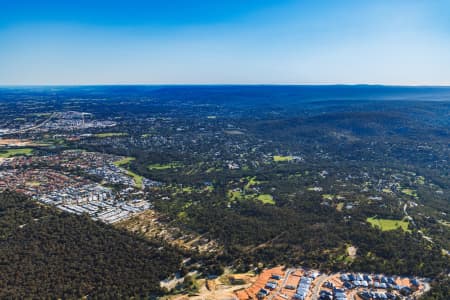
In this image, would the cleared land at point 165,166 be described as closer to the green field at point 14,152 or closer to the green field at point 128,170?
the green field at point 128,170

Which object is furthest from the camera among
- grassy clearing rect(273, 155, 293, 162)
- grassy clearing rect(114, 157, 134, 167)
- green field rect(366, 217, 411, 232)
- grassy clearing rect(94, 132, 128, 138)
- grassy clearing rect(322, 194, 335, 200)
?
grassy clearing rect(94, 132, 128, 138)

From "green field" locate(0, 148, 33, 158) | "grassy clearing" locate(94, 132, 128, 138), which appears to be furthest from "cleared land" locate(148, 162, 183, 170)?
"grassy clearing" locate(94, 132, 128, 138)

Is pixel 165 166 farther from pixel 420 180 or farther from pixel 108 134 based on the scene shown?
pixel 420 180

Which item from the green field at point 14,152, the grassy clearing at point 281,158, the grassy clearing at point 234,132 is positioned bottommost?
the grassy clearing at point 281,158

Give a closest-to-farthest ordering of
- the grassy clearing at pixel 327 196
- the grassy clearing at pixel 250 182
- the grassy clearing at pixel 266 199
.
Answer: the grassy clearing at pixel 266 199 < the grassy clearing at pixel 327 196 < the grassy clearing at pixel 250 182

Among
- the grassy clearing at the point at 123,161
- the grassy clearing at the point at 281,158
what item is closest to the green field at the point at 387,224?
the grassy clearing at the point at 281,158

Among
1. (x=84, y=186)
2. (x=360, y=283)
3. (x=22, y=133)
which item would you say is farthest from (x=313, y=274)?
(x=22, y=133)

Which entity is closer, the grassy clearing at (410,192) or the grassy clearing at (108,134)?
the grassy clearing at (410,192)

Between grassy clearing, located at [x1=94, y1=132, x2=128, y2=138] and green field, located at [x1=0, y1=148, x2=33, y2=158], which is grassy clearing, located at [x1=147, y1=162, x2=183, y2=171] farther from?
grassy clearing, located at [x1=94, y1=132, x2=128, y2=138]
